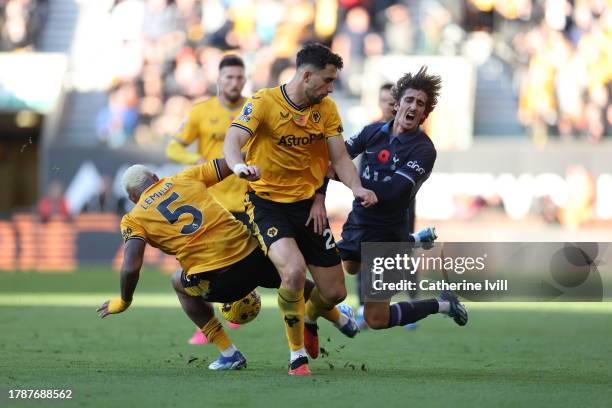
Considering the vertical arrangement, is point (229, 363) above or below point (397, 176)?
below

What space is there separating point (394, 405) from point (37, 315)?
26.6ft

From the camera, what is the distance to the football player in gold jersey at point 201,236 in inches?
331

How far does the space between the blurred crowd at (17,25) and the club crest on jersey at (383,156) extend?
19472 millimetres

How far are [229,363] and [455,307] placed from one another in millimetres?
1757

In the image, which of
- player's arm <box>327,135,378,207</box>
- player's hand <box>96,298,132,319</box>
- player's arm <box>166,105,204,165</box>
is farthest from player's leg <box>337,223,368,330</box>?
player's arm <box>166,105,204,165</box>

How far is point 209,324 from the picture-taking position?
877cm

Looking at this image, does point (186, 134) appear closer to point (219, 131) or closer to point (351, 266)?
point (219, 131)

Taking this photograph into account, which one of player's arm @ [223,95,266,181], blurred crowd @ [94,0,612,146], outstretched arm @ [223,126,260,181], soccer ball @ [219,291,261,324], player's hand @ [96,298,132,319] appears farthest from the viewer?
blurred crowd @ [94,0,612,146]

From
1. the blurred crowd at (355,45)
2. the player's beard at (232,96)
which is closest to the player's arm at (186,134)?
the player's beard at (232,96)

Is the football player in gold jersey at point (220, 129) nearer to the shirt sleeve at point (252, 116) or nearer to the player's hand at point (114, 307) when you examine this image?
the shirt sleeve at point (252, 116)

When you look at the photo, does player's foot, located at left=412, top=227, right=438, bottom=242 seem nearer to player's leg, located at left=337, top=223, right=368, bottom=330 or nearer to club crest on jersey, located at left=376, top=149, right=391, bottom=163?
player's leg, located at left=337, top=223, right=368, bottom=330

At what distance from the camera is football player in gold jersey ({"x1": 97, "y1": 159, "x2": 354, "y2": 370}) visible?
27.6 ft

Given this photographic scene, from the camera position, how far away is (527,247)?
18.2 m

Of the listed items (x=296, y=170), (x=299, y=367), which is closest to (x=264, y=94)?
(x=296, y=170)
